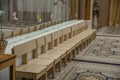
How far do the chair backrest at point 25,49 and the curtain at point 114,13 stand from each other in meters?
11.7

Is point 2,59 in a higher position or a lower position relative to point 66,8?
lower

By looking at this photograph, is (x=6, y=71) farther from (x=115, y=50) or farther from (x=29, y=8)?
(x=115, y=50)

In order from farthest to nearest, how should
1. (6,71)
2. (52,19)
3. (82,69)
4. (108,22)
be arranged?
(108,22), (52,19), (82,69), (6,71)

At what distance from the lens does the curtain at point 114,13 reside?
1568 cm

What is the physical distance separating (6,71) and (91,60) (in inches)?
125

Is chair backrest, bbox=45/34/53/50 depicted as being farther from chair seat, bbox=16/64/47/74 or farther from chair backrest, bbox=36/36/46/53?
chair seat, bbox=16/64/47/74

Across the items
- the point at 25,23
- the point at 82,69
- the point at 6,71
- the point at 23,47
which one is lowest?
the point at 82,69

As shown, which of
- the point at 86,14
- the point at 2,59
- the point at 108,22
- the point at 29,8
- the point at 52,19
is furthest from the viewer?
the point at 108,22

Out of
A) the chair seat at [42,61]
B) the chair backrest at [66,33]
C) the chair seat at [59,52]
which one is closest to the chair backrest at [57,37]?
the chair backrest at [66,33]

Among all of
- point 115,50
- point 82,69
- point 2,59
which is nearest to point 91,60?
point 82,69

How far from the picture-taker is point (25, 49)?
4535mm

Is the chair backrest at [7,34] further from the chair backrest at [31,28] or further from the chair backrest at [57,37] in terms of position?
the chair backrest at [57,37]

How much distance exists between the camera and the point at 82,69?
582 cm

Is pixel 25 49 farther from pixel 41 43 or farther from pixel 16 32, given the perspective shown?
pixel 16 32
